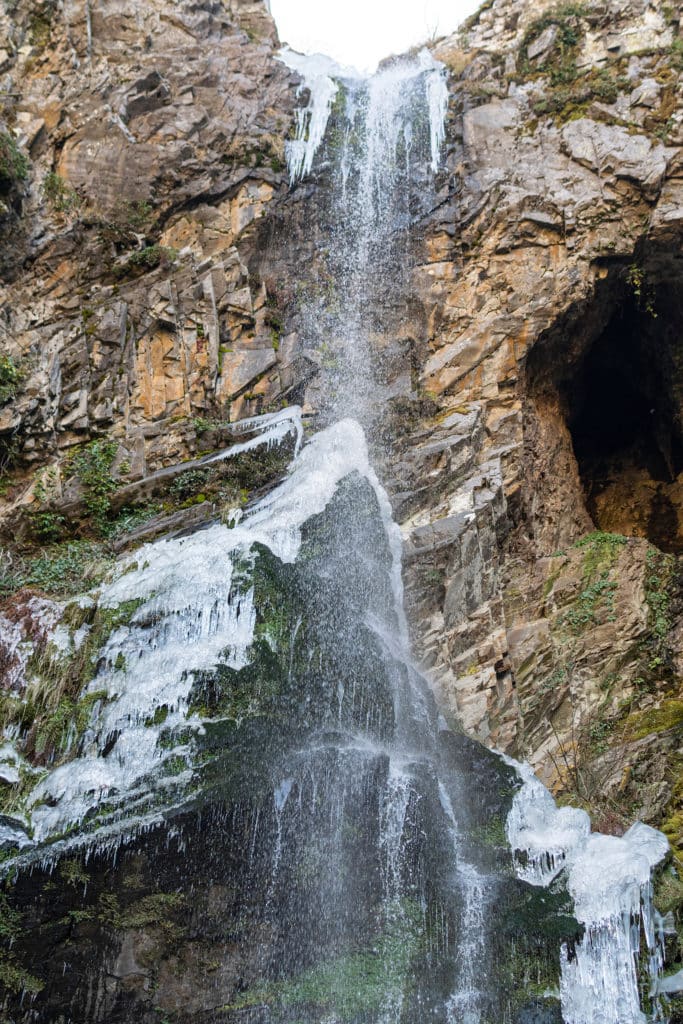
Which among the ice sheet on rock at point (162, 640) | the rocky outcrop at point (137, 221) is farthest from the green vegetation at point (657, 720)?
the rocky outcrop at point (137, 221)

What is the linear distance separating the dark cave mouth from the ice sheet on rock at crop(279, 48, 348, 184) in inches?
236

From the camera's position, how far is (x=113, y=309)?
47.5ft

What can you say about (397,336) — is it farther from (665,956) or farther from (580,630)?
(665,956)

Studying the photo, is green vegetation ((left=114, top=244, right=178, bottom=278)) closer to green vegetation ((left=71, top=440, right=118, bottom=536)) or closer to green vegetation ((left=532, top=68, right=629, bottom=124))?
green vegetation ((left=71, top=440, right=118, bottom=536))

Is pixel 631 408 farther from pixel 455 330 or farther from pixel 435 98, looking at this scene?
pixel 435 98

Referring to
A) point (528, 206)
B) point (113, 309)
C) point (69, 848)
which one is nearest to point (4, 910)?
point (69, 848)

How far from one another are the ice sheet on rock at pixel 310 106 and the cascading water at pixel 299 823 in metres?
8.42

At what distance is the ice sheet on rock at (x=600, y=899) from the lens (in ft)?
25.6

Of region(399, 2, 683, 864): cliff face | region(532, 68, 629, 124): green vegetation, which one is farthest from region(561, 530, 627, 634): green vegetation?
region(532, 68, 629, 124): green vegetation

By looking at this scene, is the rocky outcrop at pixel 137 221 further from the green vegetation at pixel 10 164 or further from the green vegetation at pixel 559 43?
the green vegetation at pixel 559 43

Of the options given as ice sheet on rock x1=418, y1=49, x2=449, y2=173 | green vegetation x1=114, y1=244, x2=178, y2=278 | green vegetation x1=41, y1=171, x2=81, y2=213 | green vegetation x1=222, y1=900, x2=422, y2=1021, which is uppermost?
ice sheet on rock x1=418, y1=49, x2=449, y2=173

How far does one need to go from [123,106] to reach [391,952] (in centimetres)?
1441

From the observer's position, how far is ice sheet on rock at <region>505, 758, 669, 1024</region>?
7793 millimetres

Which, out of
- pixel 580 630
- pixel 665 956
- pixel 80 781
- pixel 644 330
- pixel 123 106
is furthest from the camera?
pixel 123 106
